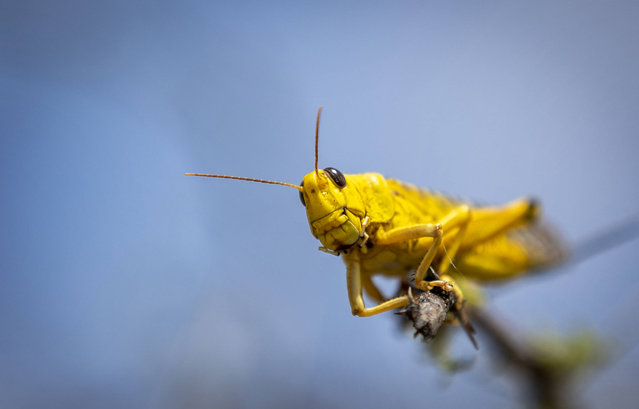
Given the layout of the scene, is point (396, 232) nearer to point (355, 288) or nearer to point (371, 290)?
point (355, 288)

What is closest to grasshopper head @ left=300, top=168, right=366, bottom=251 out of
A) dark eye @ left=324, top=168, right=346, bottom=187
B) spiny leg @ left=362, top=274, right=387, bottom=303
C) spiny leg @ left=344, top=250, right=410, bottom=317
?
dark eye @ left=324, top=168, right=346, bottom=187

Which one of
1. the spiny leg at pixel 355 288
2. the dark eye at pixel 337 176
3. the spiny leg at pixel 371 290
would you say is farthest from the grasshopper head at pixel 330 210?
the spiny leg at pixel 371 290

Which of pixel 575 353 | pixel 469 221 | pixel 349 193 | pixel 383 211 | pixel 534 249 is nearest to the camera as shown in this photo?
pixel 349 193

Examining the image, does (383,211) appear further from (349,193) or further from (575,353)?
Answer: (575,353)

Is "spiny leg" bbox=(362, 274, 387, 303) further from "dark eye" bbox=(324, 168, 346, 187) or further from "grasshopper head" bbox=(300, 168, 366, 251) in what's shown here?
"dark eye" bbox=(324, 168, 346, 187)

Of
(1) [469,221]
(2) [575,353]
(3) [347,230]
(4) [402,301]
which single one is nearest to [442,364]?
(1) [469,221]

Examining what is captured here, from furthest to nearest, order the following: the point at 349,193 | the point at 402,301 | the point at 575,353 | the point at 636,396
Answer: the point at 636,396 < the point at 575,353 < the point at 349,193 < the point at 402,301

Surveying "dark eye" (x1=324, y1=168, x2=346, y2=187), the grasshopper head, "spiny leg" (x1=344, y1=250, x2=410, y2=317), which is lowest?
"spiny leg" (x1=344, y1=250, x2=410, y2=317)

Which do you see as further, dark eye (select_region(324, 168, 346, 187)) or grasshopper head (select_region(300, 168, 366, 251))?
dark eye (select_region(324, 168, 346, 187))

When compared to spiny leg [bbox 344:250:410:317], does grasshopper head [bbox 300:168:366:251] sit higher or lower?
higher
